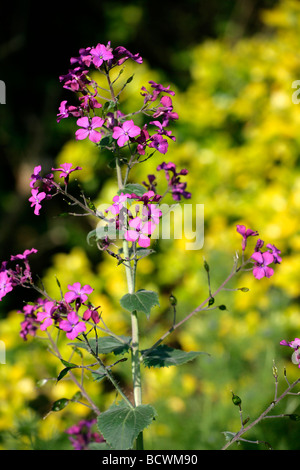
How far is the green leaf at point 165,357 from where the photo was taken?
82 cm

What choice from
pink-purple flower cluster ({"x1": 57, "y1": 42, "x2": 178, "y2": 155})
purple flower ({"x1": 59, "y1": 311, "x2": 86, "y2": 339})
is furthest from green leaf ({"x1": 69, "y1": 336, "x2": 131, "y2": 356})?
pink-purple flower cluster ({"x1": 57, "y1": 42, "x2": 178, "y2": 155})

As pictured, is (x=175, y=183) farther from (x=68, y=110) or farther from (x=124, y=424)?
(x=124, y=424)

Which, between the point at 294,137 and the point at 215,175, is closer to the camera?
the point at 294,137

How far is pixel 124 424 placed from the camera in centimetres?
74

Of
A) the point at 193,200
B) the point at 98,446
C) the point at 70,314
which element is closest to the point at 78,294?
the point at 70,314

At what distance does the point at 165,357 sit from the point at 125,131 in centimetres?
41

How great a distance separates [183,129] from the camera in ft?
9.16

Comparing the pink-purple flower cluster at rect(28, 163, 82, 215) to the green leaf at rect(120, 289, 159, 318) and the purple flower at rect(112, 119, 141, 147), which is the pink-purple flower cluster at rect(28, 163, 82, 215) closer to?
the purple flower at rect(112, 119, 141, 147)

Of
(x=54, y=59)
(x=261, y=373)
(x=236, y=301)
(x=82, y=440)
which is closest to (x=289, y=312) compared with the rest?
(x=236, y=301)

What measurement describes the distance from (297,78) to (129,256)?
83.4 inches

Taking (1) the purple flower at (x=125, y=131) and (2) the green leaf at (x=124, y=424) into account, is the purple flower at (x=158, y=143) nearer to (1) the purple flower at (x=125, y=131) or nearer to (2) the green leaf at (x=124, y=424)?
(1) the purple flower at (x=125, y=131)

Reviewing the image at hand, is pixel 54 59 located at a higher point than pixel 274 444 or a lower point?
higher

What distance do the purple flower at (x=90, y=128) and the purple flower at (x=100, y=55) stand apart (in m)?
0.09

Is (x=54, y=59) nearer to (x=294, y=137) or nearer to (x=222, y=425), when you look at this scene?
(x=294, y=137)
